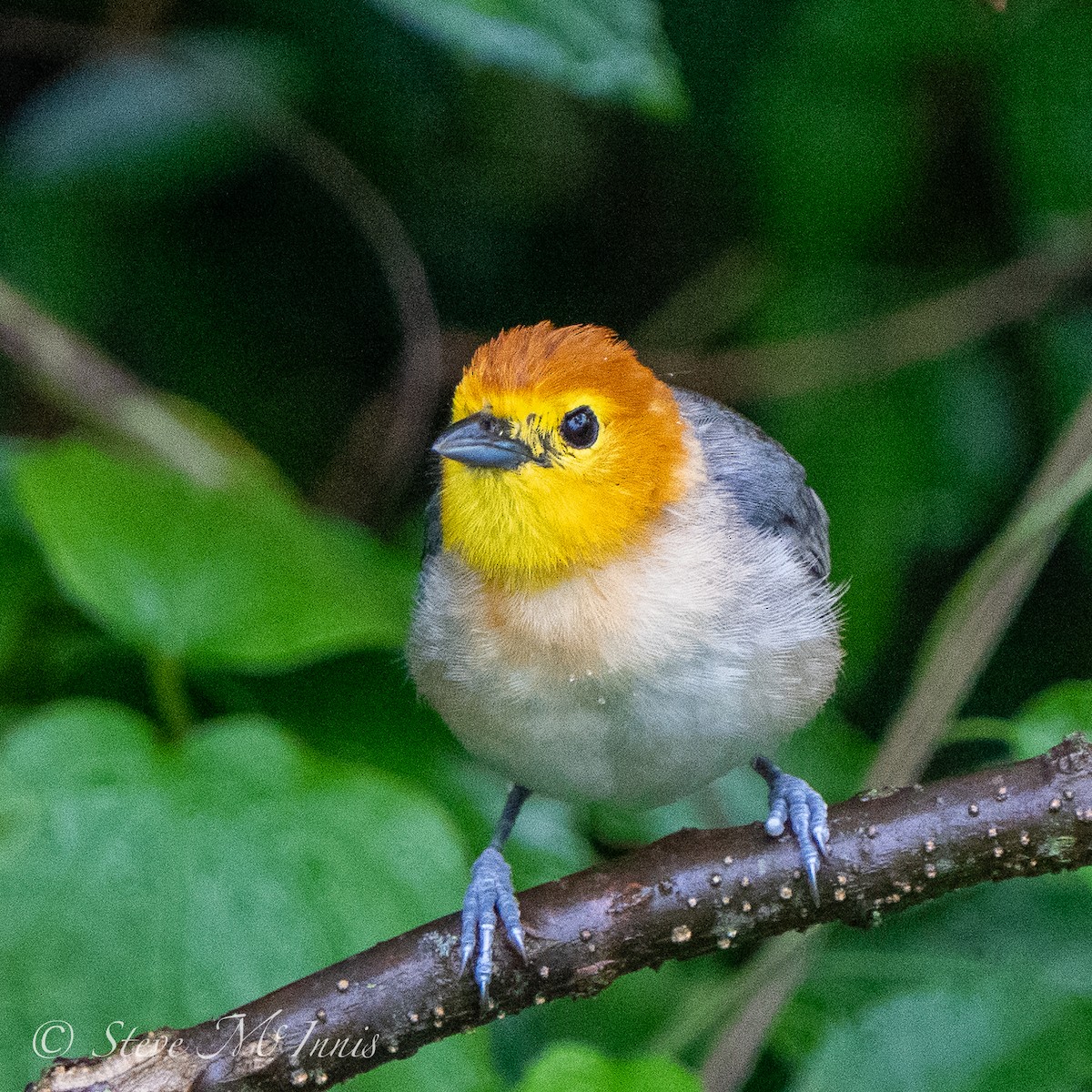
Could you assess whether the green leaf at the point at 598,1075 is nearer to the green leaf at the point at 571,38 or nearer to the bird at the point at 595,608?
the bird at the point at 595,608

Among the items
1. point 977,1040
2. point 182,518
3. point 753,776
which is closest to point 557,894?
point 977,1040

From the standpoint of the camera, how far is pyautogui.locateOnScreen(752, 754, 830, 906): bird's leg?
2.15 metres

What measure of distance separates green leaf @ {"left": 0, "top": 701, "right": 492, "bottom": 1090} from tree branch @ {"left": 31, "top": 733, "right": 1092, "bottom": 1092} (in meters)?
0.24

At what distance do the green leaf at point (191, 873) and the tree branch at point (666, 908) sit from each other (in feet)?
0.80

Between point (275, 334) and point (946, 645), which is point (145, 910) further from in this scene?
point (275, 334)

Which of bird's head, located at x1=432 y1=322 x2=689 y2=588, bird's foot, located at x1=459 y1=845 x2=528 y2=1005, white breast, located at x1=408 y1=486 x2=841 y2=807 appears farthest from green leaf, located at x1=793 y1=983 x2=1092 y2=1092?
bird's head, located at x1=432 y1=322 x2=689 y2=588

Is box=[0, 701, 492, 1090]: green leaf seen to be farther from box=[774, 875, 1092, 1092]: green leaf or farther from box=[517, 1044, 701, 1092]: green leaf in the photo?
box=[774, 875, 1092, 1092]: green leaf

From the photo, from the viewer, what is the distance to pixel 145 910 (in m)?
2.28

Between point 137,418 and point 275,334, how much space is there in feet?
2.45

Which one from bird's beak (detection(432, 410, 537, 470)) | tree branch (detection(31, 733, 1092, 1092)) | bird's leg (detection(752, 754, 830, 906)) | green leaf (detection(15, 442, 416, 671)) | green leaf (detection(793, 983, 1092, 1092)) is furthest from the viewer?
green leaf (detection(15, 442, 416, 671))

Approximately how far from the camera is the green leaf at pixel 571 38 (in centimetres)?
228

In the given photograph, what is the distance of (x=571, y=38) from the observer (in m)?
2.31

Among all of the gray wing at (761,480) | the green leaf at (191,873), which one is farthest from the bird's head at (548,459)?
the green leaf at (191,873)

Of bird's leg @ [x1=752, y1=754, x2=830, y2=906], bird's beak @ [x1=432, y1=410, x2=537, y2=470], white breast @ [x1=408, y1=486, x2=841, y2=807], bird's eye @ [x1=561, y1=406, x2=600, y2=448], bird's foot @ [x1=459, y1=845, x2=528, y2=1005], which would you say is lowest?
bird's foot @ [x1=459, y1=845, x2=528, y2=1005]
